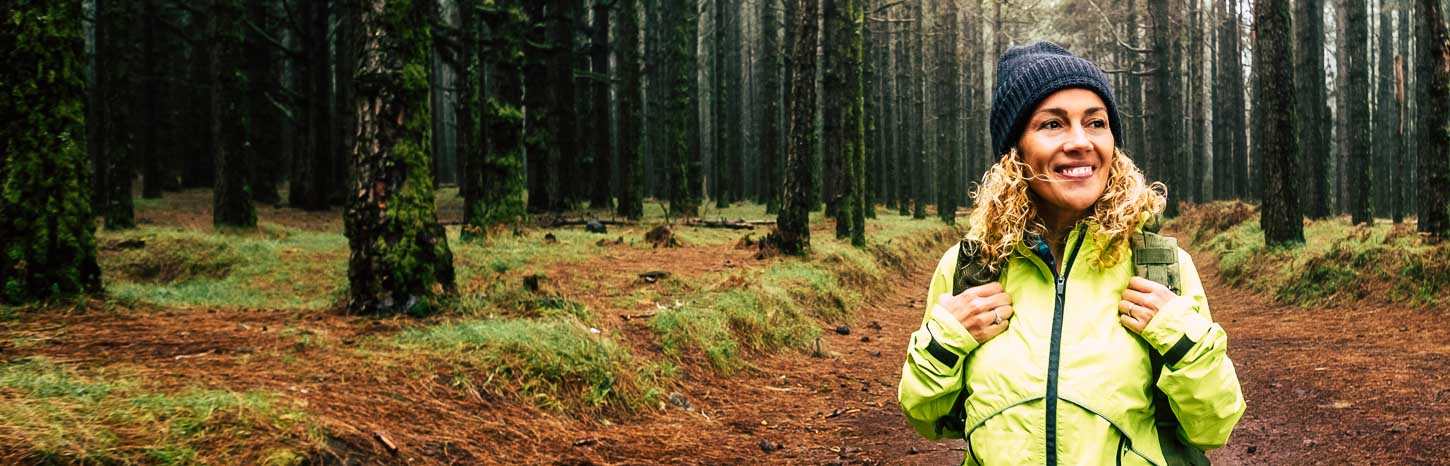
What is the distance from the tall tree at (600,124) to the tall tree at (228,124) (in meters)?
7.77

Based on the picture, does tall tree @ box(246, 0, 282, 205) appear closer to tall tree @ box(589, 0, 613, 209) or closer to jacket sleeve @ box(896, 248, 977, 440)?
tall tree @ box(589, 0, 613, 209)

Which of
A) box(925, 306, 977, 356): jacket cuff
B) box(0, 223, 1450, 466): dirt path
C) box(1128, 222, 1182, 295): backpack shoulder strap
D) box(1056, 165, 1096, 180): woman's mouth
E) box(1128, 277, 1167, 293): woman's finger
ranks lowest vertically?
box(0, 223, 1450, 466): dirt path

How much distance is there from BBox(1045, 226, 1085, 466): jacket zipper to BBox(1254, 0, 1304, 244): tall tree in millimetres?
14305

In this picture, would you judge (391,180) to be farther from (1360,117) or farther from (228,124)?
(1360,117)

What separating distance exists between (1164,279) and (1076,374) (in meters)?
0.32

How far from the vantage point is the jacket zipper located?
1.98 m

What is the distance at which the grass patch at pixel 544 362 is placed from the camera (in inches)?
218

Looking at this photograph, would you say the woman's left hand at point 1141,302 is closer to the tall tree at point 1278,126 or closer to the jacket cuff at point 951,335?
the jacket cuff at point 951,335

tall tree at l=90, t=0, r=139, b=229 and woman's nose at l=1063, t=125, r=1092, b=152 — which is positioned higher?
tall tree at l=90, t=0, r=139, b=229

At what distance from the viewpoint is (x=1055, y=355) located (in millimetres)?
2018

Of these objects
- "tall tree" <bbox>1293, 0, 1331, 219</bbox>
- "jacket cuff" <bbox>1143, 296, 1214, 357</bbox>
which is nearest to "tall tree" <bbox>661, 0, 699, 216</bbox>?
"tall tree" <bbox>1293, 0, 1331, 219</bbox>

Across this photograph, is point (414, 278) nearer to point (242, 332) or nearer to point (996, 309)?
point (242, 332)

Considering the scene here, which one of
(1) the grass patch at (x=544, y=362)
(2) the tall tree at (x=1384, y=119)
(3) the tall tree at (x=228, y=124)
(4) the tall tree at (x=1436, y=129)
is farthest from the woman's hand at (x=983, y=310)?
(2) the tall tree at (x=1384, y=119)

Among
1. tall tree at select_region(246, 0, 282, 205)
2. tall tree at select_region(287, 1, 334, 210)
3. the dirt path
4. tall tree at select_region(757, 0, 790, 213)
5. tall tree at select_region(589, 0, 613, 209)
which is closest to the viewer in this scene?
the dirt path
